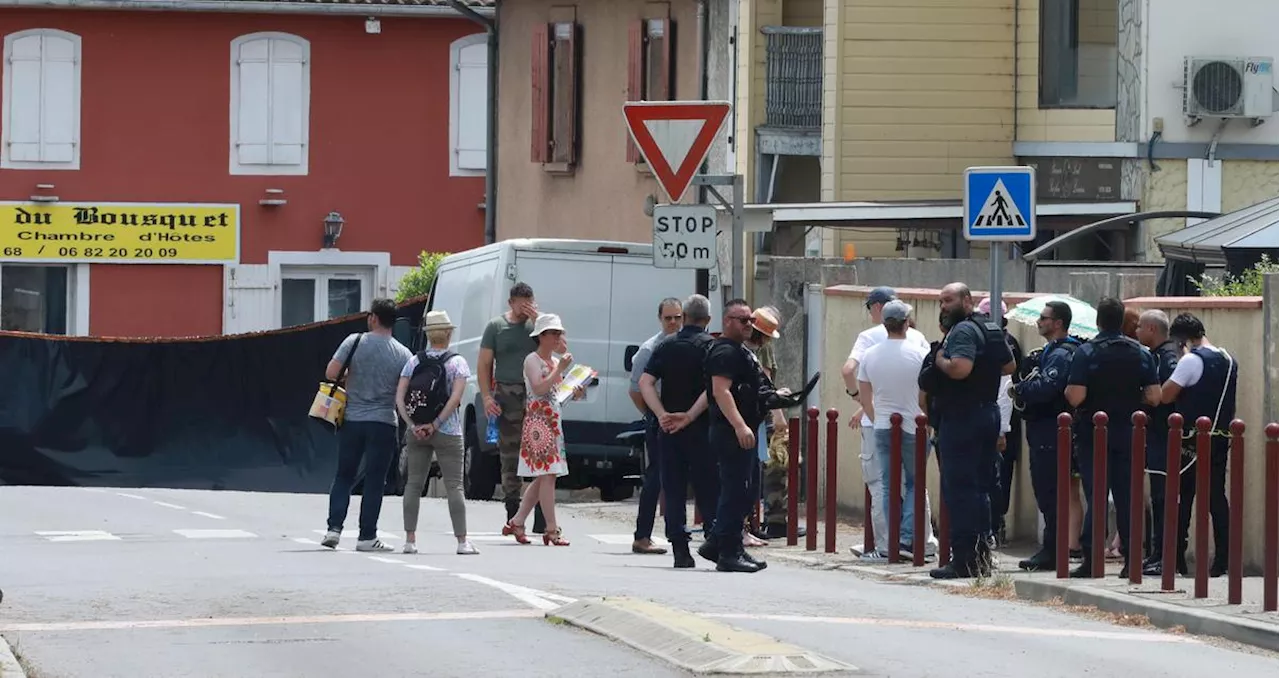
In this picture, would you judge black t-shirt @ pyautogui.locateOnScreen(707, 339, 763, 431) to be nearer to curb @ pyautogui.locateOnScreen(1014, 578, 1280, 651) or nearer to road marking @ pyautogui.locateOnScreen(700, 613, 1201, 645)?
curb @ pyautogui.locateOnScreen(1014, 578, 1280, 651)

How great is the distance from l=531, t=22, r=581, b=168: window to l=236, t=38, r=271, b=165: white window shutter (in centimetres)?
848

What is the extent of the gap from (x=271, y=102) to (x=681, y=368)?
2682cm

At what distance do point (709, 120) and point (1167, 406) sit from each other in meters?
4.15

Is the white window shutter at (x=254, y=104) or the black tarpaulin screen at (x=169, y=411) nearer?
the black tarpaulin screen at (x=169, y=411)

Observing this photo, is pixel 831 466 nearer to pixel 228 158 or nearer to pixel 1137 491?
pixel 1137 491

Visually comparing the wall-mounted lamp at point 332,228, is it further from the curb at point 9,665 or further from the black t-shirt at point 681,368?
the curb at point 9,665

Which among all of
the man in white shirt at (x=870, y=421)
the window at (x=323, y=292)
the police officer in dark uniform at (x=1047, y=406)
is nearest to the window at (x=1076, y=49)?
the man in white shirt at (x=870, y=421)

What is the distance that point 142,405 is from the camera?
26.8 meters

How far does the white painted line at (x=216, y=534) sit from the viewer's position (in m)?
17.8

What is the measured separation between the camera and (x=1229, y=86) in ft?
88.4

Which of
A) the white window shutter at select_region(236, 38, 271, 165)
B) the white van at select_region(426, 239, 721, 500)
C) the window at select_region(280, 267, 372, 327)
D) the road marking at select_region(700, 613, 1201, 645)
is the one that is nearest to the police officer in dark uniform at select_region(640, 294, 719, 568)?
the road marking at select_region(700, 613, 1201, 645)

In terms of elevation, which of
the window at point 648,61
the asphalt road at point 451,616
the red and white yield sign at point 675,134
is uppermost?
the window at point 648,61

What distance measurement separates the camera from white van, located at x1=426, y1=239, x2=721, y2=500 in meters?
22.0

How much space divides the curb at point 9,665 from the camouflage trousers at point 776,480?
7.78m
